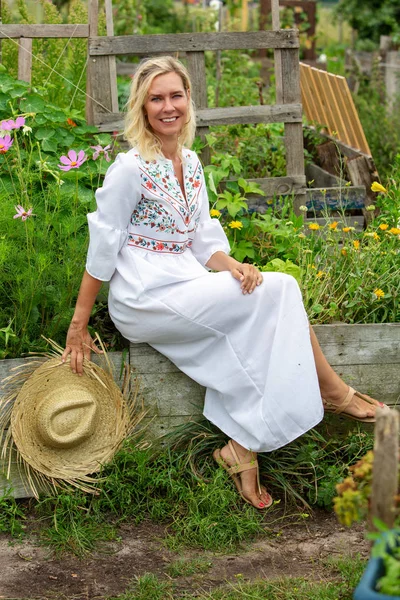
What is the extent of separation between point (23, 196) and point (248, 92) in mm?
3862

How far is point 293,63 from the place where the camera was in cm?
516

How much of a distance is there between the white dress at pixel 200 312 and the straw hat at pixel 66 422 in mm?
298

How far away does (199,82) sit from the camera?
508cm

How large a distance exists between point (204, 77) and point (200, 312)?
1976 mm

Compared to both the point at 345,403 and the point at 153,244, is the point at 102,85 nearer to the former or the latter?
the point at 153,244

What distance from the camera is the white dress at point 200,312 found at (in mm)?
3631

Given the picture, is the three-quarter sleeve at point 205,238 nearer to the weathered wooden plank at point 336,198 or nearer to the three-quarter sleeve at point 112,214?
→ the three-quarter sleeve at point 112,214

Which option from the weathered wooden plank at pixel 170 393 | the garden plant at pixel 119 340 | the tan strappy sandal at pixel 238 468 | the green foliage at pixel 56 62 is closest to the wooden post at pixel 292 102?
the garden plant at pixel 119 340

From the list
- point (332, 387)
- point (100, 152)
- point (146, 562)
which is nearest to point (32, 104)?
point (100, 152)

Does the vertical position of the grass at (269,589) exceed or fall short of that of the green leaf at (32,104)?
it falls short

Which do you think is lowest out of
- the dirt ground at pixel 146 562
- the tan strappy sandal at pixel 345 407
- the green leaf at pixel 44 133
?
the dirt ground at pixel 146 562

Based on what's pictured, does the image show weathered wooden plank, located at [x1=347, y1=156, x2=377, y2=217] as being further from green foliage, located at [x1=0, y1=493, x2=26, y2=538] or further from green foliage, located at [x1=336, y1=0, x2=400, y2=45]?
green foliage, located at [x1=336, y1=0, x2=400, y2=45]

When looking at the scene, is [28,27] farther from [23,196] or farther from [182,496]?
[182,496]

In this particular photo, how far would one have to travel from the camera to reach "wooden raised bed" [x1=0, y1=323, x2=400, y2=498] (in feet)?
12.8
